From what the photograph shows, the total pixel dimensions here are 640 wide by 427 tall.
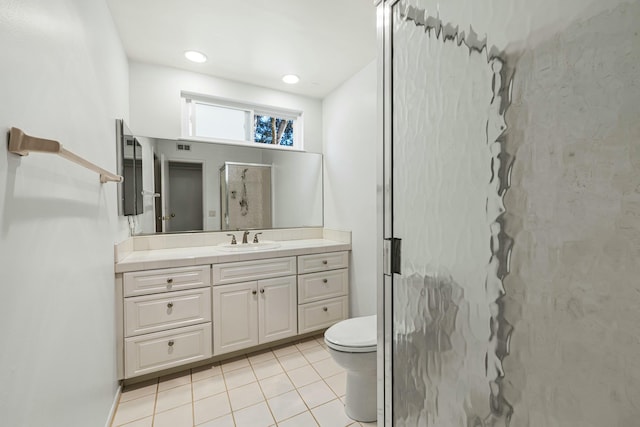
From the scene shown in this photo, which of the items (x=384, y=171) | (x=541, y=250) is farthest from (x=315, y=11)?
(x=541, y=250)

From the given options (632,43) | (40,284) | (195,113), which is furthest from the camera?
(195,113)

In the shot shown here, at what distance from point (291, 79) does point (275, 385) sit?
2.47 meters

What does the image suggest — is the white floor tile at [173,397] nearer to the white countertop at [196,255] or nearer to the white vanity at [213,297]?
the white vanity at [213,297]

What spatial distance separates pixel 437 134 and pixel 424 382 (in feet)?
2.23

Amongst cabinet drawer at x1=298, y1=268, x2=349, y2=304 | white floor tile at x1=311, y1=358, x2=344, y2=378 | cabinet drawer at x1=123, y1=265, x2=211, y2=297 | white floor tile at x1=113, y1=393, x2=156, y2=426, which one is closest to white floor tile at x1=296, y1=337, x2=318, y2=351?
white floor tile at x1=311, y1=358, x2=344, y2=378

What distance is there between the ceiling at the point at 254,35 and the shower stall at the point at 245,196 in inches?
32.8

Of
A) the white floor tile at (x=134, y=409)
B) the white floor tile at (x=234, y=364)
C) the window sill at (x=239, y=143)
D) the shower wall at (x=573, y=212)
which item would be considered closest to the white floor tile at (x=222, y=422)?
the white floor tile at (x=134, y=409)

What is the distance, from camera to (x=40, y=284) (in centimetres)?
83

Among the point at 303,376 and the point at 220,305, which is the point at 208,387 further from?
the point at 303,376

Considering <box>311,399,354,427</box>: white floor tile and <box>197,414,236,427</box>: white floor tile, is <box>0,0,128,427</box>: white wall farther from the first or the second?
<box>311,399,354,427</box>: white floor tile

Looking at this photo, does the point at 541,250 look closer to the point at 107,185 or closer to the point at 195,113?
the point at 107,185

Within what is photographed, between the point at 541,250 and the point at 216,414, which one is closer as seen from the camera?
the point at 541,250

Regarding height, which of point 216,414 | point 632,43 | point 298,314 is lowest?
point 216,414

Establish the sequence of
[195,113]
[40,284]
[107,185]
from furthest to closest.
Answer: [195,113] < [107,185] < [40,284]
